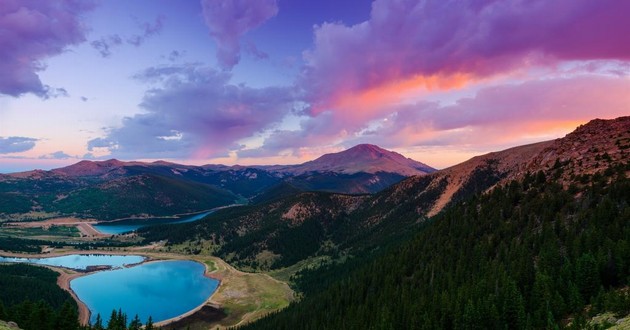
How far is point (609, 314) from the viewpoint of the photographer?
48.5 metres

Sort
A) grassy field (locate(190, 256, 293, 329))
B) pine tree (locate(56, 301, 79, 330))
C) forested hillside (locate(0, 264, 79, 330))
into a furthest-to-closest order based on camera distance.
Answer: grassy field (locate(190, 256, 293, 329)) → pine tree (locate(56, 301, 79, 330)) → forested hillside (locate(0, 264, 79, 330))

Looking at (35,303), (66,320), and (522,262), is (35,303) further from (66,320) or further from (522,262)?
(522,262)

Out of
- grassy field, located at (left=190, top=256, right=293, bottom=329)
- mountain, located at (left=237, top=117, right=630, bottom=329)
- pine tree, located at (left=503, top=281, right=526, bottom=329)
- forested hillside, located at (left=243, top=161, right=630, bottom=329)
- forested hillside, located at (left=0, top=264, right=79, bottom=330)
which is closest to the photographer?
forested hillside, located at (left=243, top=161, right=630, bottom=329)

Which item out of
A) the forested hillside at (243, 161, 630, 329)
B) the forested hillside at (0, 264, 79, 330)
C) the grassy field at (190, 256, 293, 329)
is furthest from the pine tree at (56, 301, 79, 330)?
the grassy field at (190, 256, 293, 329)

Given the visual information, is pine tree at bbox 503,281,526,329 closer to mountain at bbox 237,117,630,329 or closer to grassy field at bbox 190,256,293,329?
mountain at bbox 237,117,630,329

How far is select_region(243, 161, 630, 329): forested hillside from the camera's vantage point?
61062 millimetres

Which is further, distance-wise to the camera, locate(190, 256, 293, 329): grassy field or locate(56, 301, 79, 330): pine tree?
locate(190, 256, 293, 329): grassy field

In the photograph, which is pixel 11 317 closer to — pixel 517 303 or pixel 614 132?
pixel 517 303

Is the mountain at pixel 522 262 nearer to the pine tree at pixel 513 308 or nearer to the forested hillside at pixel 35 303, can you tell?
the pine tree at pixel 513 308

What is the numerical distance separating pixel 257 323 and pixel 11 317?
82.4m

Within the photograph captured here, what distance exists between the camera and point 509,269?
81375mm

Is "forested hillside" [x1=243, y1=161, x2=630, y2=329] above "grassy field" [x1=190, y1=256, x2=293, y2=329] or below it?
above

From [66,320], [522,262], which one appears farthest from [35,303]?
[522,262]

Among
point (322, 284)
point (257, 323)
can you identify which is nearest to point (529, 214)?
point (257, 323)
